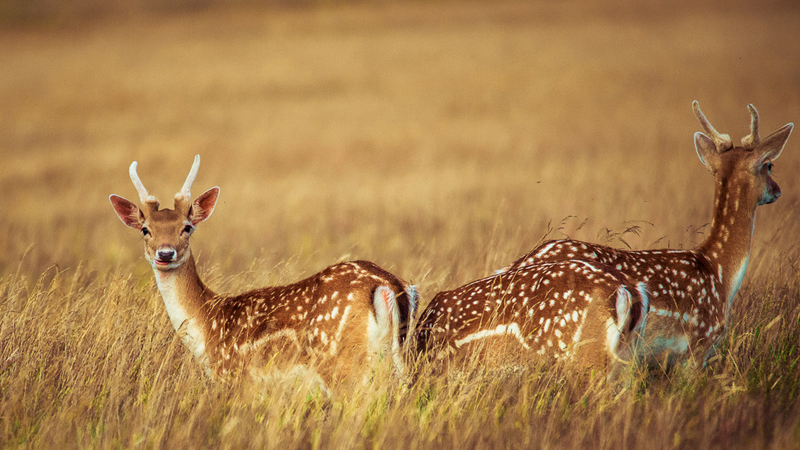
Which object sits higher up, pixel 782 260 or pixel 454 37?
pixel 454 37

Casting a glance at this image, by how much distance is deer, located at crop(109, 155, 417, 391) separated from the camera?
4.58 meters

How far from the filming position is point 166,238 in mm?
5277

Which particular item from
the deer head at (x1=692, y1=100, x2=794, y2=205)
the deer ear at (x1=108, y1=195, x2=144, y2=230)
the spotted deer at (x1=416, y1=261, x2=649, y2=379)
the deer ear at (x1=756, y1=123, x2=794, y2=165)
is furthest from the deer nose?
the deer ear at (x1=756, y1=123, x2=794, y2=165)

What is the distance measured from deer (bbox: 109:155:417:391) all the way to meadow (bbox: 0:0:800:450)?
6.5 inches

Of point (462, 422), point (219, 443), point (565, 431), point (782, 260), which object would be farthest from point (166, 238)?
point (782, 260)

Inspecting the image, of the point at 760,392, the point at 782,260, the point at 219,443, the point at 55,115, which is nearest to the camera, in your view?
the point at 219,443

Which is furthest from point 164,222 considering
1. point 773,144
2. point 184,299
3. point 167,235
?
point 773,144

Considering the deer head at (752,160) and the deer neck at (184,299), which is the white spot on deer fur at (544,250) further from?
the deer neck at (184,299)

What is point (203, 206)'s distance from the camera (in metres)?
5.64

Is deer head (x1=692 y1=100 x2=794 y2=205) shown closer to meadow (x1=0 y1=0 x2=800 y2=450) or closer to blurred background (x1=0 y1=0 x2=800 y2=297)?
blurred background (x1=0 y1=0 x2=800 y2=297)

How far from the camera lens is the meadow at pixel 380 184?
4055 millimetres

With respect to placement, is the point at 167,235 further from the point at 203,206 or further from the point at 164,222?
the point at 203,206

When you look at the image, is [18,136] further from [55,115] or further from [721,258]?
[721,258]

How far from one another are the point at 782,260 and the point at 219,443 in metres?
4.55
